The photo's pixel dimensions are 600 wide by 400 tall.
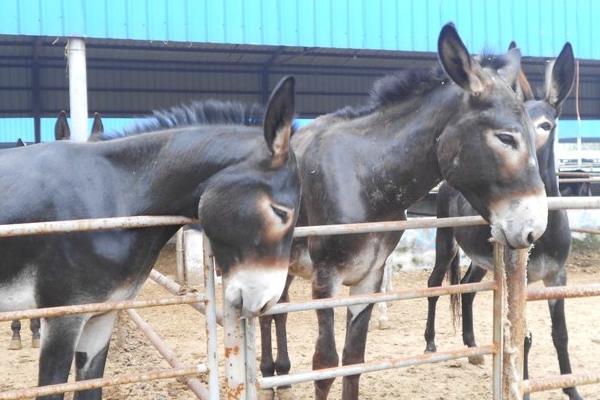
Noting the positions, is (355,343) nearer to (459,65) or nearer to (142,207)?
(142,207)

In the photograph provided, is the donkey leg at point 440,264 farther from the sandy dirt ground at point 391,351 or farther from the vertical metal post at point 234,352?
the vertical metal post at point 234,352

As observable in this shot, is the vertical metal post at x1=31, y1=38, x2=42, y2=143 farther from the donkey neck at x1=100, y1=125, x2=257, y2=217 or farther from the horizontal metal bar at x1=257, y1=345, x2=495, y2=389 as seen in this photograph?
the horizontal metal bar at x1=257, y1=345, x2=495, y2=389

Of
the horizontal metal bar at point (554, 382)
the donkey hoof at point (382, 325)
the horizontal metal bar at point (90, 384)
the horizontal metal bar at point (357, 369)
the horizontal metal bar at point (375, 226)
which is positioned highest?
the horizontal metal bar at point (375, 226)

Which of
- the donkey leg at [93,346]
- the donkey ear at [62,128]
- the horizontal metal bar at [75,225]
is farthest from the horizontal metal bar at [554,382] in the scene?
the donkey ear at [62,128]

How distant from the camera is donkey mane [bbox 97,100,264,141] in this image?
268 cm

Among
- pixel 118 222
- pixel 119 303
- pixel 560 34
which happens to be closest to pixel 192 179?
pixel 118 222

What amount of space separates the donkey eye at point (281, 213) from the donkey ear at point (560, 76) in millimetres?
2209

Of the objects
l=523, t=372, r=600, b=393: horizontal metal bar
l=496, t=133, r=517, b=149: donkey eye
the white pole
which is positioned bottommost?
l=523, t=372, r=600, b=393: horizontal metal bar

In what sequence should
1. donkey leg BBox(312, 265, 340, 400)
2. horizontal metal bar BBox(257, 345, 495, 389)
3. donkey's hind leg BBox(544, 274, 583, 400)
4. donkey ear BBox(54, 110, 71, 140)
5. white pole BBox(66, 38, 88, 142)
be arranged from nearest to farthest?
horizontal metal bar BBox(257, 345, 495, 389)
donkey leg BBox(312, 265, 340, 400)
donkey's hind leg BBox(544, 274, 583, 400)
donkey ear BBox(54, 110, 71, 140)
white pole BBox(66, 38, 88, 142)

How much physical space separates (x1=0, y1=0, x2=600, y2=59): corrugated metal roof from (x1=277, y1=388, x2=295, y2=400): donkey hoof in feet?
22.1

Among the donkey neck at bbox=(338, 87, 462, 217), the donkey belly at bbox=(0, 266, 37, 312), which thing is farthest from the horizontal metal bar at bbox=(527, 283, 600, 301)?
the donkey belly at bbox=(0, 266, 37, 312)

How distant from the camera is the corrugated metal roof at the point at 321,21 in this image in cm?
A: 880

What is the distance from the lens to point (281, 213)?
93.0 inches

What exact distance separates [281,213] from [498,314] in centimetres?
125
